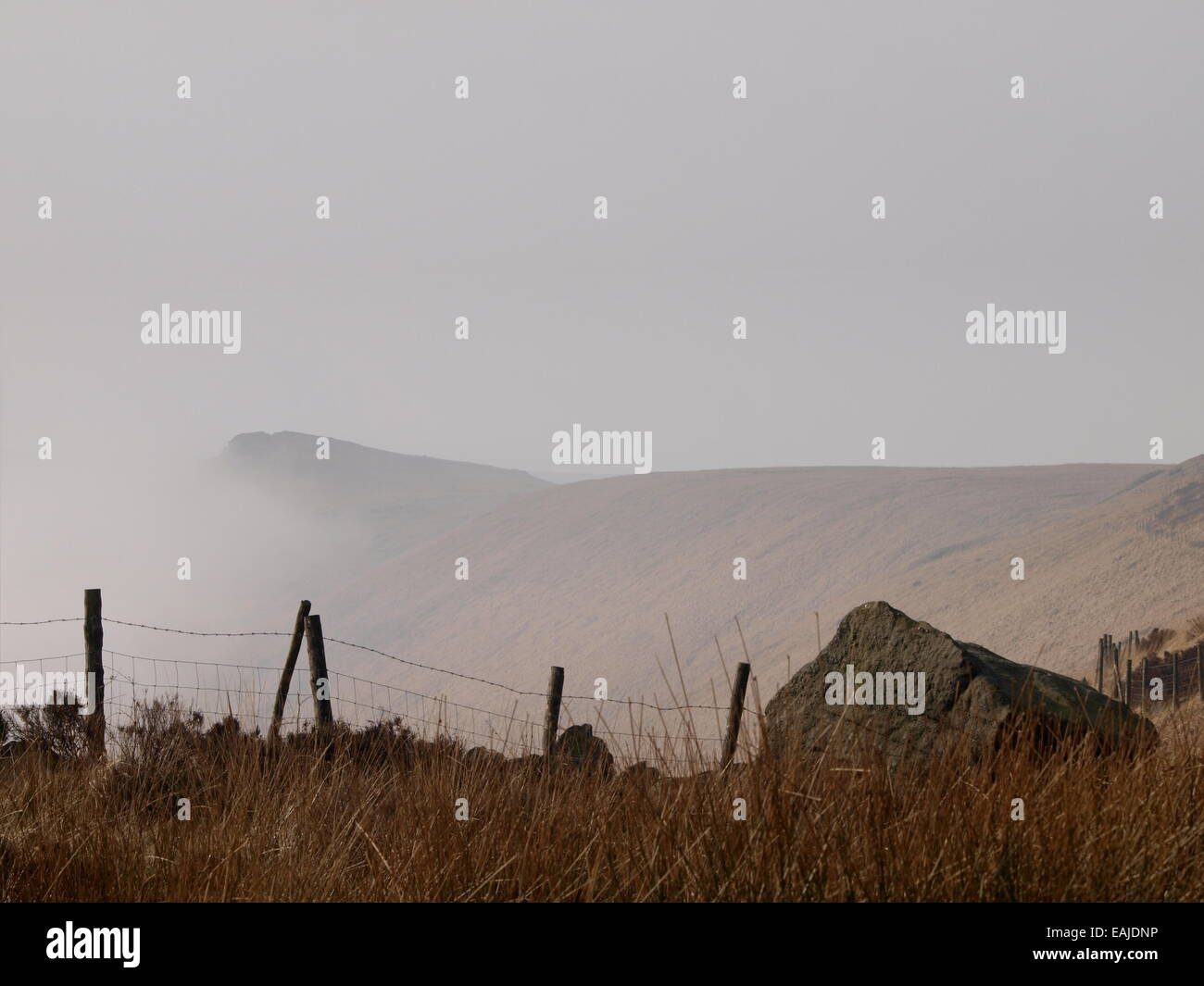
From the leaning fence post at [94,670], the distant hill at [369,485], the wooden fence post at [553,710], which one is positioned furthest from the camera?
the distant hill at [369,485]

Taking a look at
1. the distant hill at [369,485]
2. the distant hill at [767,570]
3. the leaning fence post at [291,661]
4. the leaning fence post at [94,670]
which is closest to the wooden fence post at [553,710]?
the leaning fence post at [291,661]

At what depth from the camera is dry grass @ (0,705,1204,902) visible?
350cm

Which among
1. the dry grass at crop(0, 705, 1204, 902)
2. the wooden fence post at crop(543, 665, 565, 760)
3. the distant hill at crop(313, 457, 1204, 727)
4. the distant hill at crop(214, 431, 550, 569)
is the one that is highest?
the distant hill at crop(214, 431, 550, 569)

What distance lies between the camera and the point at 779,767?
12.2 feet

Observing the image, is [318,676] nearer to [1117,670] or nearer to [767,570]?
[1117,670]

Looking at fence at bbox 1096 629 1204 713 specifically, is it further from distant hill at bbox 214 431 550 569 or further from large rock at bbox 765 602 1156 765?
distant hill at bbox 214 431 550 569

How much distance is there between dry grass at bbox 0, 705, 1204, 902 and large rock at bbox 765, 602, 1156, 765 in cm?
61

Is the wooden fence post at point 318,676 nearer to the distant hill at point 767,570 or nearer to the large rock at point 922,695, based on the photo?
the large rock at point 922,695

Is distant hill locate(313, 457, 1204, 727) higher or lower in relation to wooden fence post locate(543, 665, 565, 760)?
higher

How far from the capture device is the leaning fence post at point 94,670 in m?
9.13

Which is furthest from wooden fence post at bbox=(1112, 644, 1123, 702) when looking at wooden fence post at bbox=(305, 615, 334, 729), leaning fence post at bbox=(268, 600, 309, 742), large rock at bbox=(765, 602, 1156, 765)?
leaning fence post at bbox=(268, 600, 309, 742)

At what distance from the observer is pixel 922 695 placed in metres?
6.32

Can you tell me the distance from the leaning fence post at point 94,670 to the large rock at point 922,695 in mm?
5444
